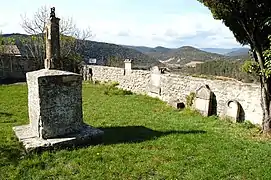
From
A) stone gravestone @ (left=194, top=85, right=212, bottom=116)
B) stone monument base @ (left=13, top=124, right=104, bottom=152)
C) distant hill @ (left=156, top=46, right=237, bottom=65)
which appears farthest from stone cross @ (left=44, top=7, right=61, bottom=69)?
distant hill @ (left=156, top=46, right=237, bottom=65)

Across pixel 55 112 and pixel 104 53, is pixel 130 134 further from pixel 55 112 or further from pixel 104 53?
pixel 104 53

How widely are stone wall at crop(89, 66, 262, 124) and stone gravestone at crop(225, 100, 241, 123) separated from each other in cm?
14

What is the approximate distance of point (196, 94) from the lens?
10.5 metres

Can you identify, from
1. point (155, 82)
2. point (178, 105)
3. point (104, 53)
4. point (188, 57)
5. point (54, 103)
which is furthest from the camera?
point (188, 57)

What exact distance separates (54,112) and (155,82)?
7.94 metres

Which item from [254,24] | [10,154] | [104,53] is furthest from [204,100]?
[104,53]

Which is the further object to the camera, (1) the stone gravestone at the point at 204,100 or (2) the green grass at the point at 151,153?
(1) the stone gravestone at the point at 204,100

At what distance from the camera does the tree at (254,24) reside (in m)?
7.21

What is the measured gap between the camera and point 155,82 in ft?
45.5

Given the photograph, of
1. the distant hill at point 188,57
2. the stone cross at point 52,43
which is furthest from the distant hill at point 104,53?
the stone cross at point 52,43

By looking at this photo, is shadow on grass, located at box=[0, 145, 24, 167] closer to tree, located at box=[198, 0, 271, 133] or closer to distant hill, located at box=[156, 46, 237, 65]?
tree, located at box=[198, 0, 271, 133]

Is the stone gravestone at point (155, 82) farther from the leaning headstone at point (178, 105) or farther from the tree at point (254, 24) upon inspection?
the tree at point (254, 24)

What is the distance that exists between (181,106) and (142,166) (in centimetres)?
624

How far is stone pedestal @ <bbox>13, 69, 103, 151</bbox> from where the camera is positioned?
6293mm
